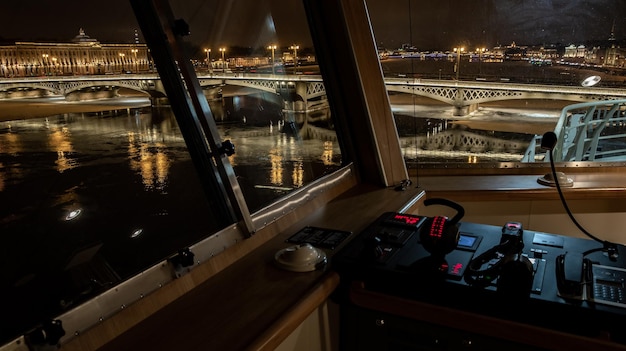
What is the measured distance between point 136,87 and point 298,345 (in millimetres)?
1208

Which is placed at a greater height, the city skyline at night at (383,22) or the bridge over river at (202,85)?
the city skyline at night at (383,22)

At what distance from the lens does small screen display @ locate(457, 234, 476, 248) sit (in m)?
1.44

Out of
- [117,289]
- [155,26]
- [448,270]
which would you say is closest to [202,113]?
[155,26]

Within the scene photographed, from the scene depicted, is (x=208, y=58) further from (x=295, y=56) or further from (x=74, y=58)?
(x=295, y=56)

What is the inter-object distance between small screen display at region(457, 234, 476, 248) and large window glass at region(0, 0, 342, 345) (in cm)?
75

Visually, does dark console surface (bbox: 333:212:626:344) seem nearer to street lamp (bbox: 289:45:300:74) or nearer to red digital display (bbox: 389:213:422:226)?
red digital display (bbox: 389:213:422:226)

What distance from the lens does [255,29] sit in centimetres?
275

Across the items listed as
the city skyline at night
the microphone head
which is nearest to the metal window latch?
the city skyline at night

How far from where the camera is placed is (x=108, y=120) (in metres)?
3.22

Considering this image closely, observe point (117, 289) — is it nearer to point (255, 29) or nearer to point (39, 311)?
point (39, 311)

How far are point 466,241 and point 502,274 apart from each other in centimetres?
32

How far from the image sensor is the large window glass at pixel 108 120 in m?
1.38

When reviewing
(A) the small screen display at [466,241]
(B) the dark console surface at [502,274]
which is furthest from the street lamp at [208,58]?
(A) the small screen display at [466,241]

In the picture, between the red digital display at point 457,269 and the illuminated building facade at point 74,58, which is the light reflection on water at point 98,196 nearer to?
the illuminated building facade at point 74,58
